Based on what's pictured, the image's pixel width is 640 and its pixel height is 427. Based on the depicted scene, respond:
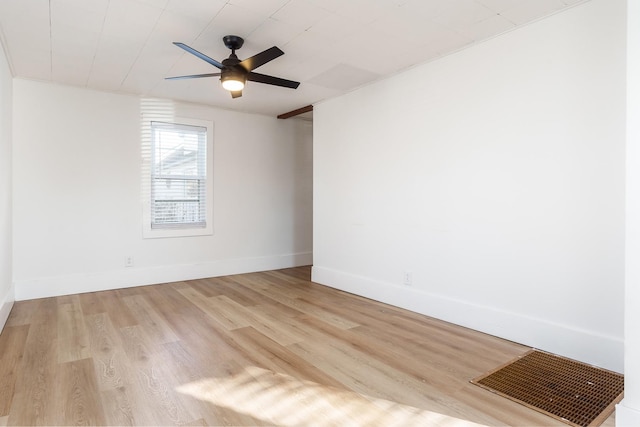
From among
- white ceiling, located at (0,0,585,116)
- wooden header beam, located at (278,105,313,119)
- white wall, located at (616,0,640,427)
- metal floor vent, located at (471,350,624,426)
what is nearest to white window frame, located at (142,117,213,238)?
white ceiling, located at (0,0,585,116)

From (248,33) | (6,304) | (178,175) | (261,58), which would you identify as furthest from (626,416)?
(178,175)

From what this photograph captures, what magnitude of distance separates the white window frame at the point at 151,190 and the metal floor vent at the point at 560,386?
4083 mm

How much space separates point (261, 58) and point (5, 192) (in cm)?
283

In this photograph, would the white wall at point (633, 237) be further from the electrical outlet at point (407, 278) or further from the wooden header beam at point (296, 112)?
the wooden header beam at point (296, 112)

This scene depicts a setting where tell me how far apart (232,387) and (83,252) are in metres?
3.32

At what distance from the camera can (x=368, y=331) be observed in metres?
3.05

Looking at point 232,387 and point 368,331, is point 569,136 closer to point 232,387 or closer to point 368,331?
point 368,331

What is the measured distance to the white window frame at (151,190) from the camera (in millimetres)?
4719

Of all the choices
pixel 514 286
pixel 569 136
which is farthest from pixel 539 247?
pixel 569 136

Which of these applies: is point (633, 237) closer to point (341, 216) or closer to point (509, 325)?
point (509, 325)

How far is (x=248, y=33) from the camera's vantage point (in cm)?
286

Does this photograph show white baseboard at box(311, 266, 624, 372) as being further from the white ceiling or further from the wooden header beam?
the wooden header beam

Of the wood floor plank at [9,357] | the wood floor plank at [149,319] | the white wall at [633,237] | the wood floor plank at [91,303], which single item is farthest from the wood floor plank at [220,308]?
the white wall at [633,237]

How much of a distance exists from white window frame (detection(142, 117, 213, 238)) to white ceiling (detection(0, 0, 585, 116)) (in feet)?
2.83
